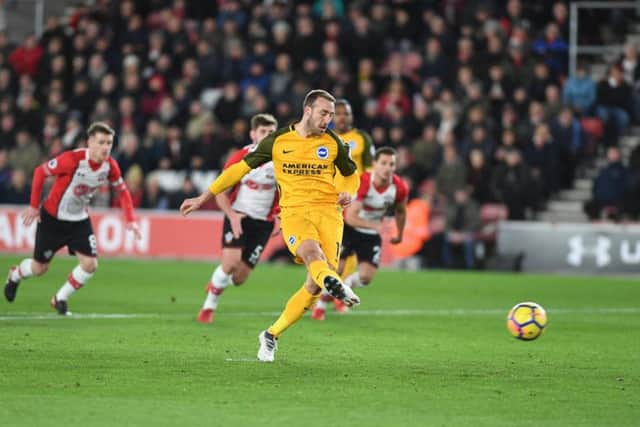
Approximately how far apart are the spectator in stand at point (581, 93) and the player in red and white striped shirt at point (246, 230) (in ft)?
40.0

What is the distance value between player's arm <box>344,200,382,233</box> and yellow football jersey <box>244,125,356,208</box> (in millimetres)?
4073

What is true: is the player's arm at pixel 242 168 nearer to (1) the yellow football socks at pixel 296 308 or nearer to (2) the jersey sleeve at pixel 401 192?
(1) the yellow football socks at pixel 296 308

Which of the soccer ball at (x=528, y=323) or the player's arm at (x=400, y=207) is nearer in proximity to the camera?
the soccer ball at (x=528, y=323)

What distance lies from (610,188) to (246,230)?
1140 cm

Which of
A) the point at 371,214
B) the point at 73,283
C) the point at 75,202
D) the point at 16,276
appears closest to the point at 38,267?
the point at 16,276

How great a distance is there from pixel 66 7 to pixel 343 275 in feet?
66.2

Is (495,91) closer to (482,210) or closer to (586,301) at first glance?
(482,210)

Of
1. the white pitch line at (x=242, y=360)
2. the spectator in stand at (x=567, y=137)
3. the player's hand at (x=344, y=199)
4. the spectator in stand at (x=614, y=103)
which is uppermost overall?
the spectator in stand at (x=614, y=103)

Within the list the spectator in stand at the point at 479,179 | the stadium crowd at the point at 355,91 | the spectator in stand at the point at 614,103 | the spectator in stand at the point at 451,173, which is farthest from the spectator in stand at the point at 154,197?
A: the spectator in stand at the point at 614,103

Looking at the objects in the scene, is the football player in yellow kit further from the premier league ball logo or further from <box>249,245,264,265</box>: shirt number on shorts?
<box>249,245,264,265</box>: shirt number on shorts

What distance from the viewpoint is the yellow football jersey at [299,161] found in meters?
10.8

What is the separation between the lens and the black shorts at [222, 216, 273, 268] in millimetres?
14086

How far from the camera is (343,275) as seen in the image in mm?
15773

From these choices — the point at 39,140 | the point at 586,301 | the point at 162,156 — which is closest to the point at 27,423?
the point at 586,301
